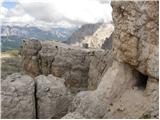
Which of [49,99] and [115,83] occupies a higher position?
[49,99]

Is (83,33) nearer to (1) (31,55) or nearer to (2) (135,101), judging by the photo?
(1) (31,55)

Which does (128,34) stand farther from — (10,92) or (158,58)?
(10,92)

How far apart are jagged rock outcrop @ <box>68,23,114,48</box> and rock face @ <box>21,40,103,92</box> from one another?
198 ft

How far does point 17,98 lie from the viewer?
14.5m

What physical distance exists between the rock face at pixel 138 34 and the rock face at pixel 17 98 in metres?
5.71

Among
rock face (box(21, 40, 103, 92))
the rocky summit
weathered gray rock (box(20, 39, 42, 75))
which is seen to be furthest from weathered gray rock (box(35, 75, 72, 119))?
weathered gray rock (box(20, 39, 42, 75))

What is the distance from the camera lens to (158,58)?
17.5 meters

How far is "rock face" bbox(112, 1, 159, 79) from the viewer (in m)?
17.2

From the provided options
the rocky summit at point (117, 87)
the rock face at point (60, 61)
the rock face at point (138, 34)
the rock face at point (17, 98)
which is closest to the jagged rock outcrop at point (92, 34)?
the rock face at point (60, 61)

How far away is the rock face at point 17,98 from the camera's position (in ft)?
46.5

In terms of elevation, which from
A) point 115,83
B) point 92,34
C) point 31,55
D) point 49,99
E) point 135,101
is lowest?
point 92,34

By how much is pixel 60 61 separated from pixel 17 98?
74.2 ft

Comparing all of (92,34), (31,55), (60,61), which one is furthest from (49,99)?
(92,34)

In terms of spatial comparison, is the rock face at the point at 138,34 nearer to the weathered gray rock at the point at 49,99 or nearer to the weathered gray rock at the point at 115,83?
the weathered gray rock at the point at 115,83
